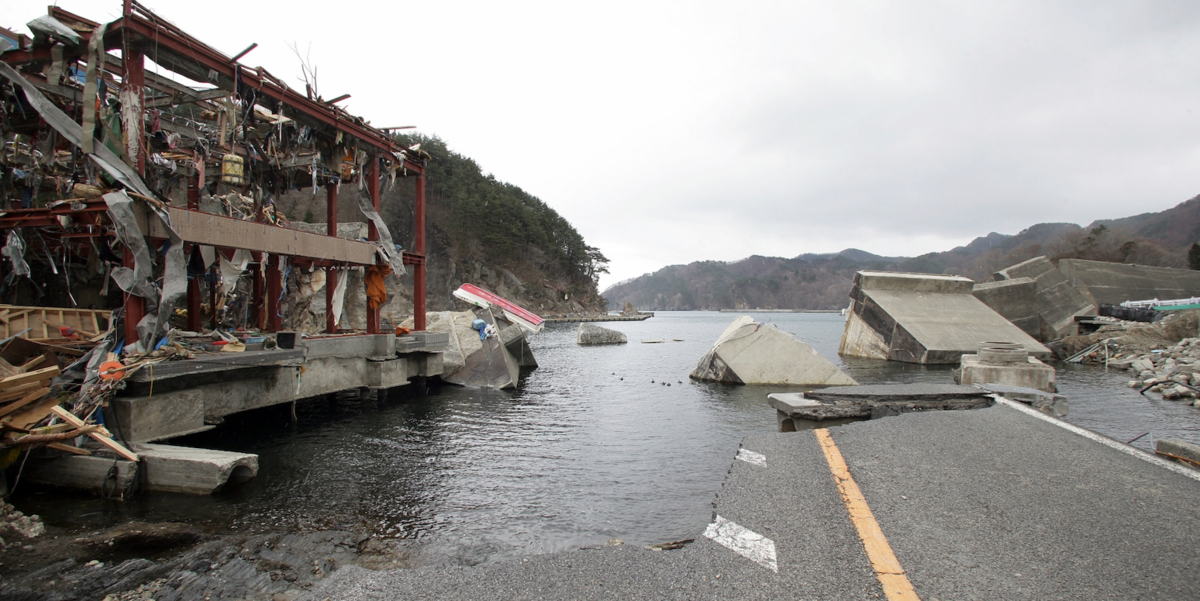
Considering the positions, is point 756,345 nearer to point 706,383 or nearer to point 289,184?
point 706,383

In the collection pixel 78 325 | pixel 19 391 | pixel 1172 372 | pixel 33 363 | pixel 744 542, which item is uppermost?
pixel 78 325

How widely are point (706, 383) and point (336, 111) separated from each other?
12190 mm

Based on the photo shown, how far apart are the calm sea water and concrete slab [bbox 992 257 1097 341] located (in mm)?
12671

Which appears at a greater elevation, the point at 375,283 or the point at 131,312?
the point at 375,283

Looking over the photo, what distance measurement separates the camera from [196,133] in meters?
12.8

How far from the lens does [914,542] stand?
379 centimetres

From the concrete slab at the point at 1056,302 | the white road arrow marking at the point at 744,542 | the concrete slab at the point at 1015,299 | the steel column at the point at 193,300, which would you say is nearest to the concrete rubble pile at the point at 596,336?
the concrete slab at the point at 1015,299

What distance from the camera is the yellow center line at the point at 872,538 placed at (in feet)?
10.4

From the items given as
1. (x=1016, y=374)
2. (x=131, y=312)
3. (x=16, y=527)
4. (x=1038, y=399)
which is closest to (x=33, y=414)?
(x=16, y=527)

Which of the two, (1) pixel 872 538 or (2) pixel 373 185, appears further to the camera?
(2) pixel 373 185

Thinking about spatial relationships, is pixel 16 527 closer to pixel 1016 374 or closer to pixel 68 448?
pixel 68 448

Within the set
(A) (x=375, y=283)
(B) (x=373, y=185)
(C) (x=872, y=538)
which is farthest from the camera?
(B) (x=373, y=185)

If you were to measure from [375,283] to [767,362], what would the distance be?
1094cm

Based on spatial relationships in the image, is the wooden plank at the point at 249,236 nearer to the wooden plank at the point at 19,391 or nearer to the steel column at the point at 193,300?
the steel column at the point at 193,300
